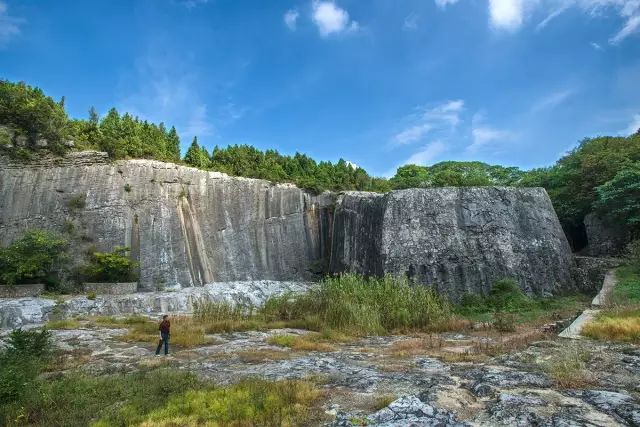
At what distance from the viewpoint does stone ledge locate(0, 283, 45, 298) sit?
21.1 m

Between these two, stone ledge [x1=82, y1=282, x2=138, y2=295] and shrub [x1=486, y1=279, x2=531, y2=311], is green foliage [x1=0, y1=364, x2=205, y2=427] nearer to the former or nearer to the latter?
stone ledge [x1=82, y1=282, x2=138, y2=295]

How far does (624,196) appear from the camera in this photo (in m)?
22.8

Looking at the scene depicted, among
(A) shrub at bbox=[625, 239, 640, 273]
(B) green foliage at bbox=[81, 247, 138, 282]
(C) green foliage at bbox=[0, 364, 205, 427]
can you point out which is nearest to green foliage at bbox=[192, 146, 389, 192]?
(B) green foliage at bbox=[81, 247, 138, 282]

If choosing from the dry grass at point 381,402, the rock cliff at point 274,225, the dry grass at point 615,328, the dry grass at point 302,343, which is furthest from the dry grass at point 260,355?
the rock cliff at point 274,225

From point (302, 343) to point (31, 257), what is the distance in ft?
58.6

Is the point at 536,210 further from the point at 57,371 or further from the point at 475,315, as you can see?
the point at 57,371

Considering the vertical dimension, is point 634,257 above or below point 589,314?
above

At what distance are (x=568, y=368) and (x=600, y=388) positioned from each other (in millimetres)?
825

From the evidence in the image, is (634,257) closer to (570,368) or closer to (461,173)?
(570,368)

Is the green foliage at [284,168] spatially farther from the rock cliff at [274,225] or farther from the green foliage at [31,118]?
the green foliage at [31,118]

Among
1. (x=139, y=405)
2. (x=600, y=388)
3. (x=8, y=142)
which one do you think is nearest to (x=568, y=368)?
(x=600, y=388)

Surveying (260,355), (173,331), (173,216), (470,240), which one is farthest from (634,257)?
(173,216)

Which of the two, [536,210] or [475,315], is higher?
[536,210]

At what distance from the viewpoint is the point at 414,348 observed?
12.2 metres
